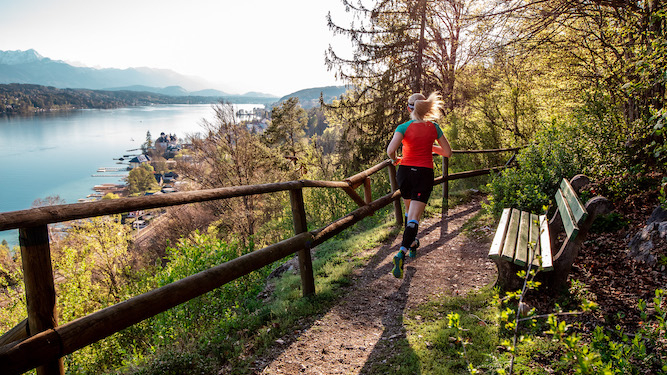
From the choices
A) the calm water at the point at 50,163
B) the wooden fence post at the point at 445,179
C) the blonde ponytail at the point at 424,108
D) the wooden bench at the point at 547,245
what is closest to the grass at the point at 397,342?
the wooden bench at the point at 547,245

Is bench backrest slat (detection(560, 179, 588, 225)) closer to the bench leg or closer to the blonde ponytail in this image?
the bench leg

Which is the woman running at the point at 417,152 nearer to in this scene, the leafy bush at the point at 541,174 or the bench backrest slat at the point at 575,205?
the bench backrest slat at the point at 575,205

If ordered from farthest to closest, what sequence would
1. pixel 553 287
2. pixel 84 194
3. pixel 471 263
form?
1. pixel 84 194
2. pixel 471 263
3. pixel 553 287

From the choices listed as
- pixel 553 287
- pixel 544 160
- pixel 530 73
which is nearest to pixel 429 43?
pixel 530 73

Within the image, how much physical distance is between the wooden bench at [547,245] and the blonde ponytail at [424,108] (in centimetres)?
152

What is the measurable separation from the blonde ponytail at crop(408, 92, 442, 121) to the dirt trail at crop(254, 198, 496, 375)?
205cm

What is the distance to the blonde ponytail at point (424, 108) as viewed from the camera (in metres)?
4.30

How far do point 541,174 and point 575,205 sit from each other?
2227 millimetres

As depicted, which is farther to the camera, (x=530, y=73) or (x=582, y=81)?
(x=530, y=73)

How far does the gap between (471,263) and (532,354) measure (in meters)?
2.47

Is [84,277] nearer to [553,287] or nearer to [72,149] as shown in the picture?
[553,287]

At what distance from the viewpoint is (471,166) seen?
13961 millimetres

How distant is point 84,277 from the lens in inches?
603

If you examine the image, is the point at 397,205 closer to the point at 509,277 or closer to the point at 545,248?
the point at 509,277
